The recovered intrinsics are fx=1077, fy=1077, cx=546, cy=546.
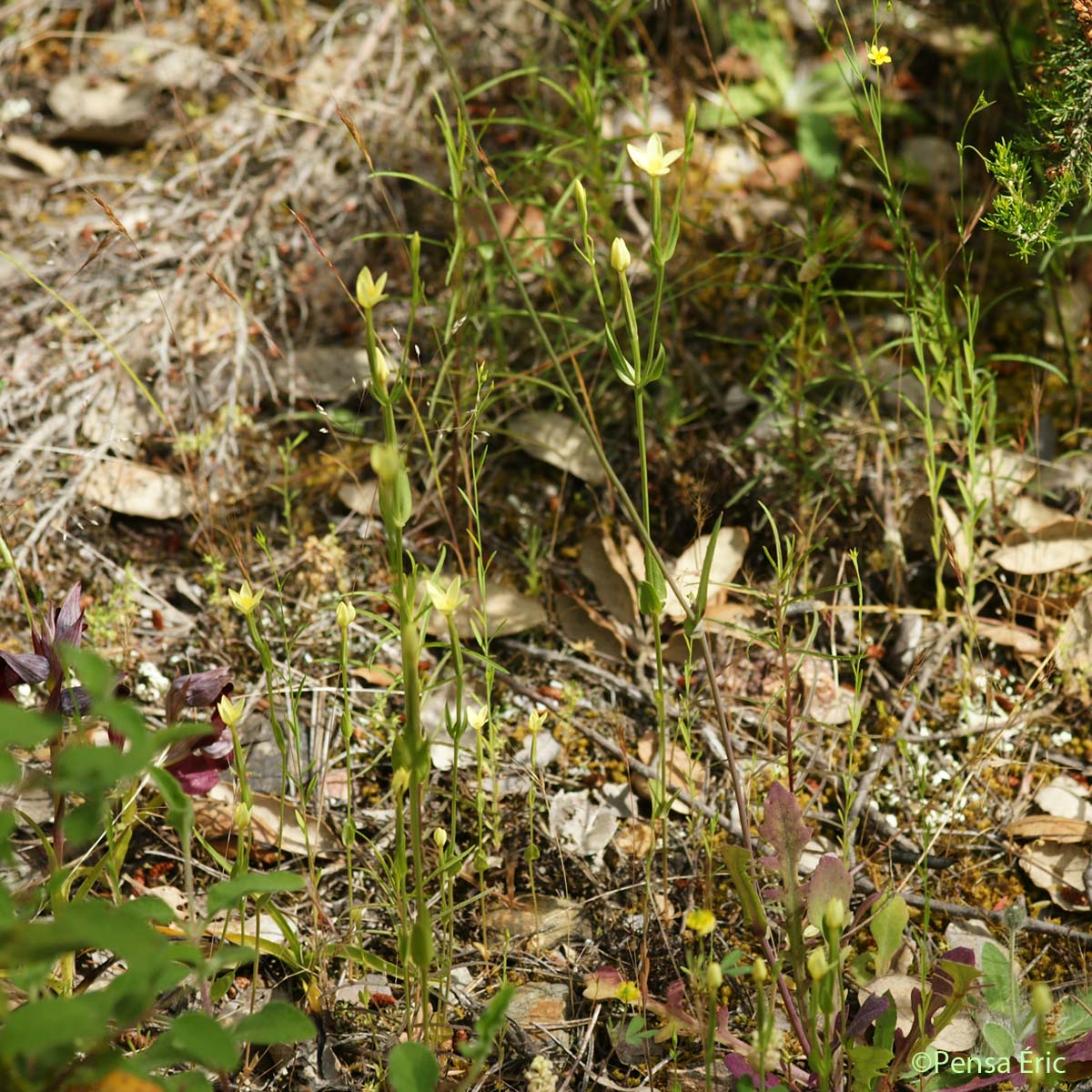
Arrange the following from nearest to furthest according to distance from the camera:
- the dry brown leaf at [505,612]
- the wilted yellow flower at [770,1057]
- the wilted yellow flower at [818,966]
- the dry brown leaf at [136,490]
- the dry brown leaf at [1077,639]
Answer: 1. the wilted yellow flower at [818,966]
2. the wilted yellow flower at [770,1057]
3. the dry brown leaf at [1077,639]
4. the dry brown leaf at [505,612]
5. the dry brown leaf at [136,490]

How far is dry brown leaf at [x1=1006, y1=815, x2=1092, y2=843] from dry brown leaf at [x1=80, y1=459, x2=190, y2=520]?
1.90m

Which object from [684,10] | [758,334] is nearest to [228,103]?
[684,10]

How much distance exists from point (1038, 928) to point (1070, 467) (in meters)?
1.15

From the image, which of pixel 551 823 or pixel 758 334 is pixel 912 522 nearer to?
pixel 758 334

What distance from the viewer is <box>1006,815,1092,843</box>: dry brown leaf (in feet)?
6.51

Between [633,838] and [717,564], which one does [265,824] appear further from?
[717,564]

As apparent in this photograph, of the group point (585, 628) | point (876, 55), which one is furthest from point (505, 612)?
point (876, 55)

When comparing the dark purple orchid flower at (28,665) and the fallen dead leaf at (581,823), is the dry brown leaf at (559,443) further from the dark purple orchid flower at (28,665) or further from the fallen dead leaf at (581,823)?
the dark purple orchid flower at (28,665)

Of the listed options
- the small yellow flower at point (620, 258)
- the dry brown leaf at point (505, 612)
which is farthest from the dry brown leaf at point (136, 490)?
the small yellow flower at point (620, 258)

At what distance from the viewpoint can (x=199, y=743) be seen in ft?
5.97

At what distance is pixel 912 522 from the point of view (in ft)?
8.05

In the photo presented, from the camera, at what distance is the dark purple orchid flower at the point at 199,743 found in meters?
1.81

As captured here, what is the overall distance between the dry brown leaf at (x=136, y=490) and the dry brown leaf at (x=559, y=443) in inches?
32.0

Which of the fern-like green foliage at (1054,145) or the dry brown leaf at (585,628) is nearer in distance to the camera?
the fern-like green foliage at (1054,145)
